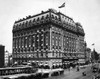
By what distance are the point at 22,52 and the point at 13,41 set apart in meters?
13.7

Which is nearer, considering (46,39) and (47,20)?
(47,20)

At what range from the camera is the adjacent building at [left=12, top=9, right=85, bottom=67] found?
73.2 metres

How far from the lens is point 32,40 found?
267 ft

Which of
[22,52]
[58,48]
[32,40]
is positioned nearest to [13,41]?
[22,52]

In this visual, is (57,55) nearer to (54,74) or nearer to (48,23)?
(48,23)

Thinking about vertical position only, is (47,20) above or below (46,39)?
above

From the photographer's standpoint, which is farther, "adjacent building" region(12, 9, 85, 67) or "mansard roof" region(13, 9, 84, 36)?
"mansard roof" region(13, 9, 84, 36)

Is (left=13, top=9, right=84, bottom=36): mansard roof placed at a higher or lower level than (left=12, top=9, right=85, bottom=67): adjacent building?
higher

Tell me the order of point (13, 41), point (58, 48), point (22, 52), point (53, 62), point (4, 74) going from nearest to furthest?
1. point (4, 74)
2. point (53, 62)
3. point (58, 48)
4. point (22, 52)
5. point (13, 41)

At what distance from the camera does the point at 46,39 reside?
73938 mm

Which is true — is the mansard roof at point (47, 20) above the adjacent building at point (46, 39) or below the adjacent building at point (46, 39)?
above

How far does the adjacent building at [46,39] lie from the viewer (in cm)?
7319

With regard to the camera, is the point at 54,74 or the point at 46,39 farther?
the point at 46,39

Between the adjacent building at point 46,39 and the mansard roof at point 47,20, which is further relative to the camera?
the mansard roof at point 47,20
